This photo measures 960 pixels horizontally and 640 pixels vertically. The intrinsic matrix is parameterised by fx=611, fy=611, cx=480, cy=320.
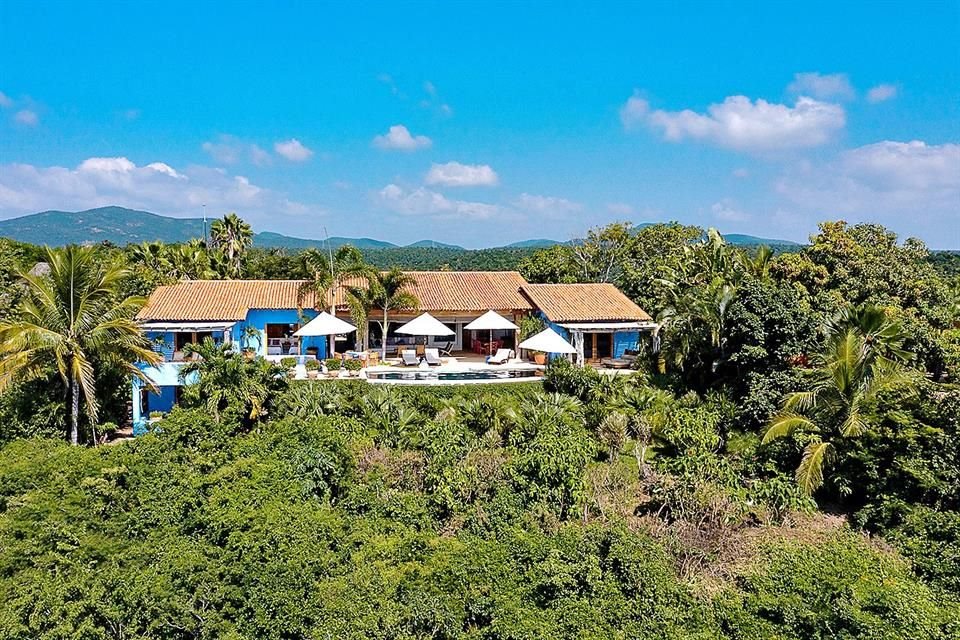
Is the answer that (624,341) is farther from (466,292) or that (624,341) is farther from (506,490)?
(506,490)

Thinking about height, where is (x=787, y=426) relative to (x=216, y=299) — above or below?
below

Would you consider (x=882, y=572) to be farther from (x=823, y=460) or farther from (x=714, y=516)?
(x=823, y=460)

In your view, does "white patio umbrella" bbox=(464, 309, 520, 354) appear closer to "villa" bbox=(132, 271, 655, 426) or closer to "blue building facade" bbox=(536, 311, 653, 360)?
"villa" bbox=(132, 271, 655, 426)

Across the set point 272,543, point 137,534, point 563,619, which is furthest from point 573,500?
point 137,534

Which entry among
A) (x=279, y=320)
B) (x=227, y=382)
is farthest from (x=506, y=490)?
(x=279, y=320)

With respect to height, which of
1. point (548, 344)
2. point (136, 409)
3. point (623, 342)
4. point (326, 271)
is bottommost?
point (136, 409)

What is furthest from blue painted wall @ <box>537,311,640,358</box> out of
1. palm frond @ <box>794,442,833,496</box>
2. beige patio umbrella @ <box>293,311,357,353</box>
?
palm frond @ <box>794,442,833,496</box>
